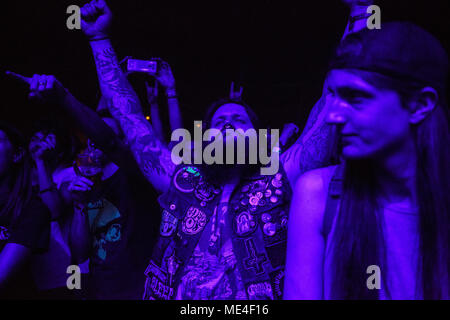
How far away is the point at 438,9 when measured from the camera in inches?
102

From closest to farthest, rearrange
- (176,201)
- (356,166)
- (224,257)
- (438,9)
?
(356,166), (224,257), (176,201), (438,9)

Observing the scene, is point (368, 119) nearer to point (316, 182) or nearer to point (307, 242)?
point (316, 182)

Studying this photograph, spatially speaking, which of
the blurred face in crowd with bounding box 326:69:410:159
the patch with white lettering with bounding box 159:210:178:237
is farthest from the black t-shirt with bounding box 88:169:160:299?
the blurred face in crowd with bounding box 326:69:410:159

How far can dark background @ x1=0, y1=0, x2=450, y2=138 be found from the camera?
2.97 metres

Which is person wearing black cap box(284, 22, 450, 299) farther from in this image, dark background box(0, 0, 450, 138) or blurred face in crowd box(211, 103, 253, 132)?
dark background box(0, 0, 450, 138)

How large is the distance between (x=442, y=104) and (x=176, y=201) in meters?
1.24

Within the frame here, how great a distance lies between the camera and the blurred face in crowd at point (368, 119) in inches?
49.9

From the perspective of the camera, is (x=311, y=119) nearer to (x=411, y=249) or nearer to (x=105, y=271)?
(x=411, y=249)

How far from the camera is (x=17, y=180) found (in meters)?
2.69

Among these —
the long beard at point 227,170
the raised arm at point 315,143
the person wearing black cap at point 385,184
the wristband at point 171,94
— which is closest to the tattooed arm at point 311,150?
the raised arm at point 315,143

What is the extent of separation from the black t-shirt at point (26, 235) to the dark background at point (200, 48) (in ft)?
2.97

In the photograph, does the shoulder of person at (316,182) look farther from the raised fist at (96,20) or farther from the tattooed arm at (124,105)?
the raised fist at (96,20)

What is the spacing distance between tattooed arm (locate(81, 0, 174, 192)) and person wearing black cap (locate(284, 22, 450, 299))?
1.14m
